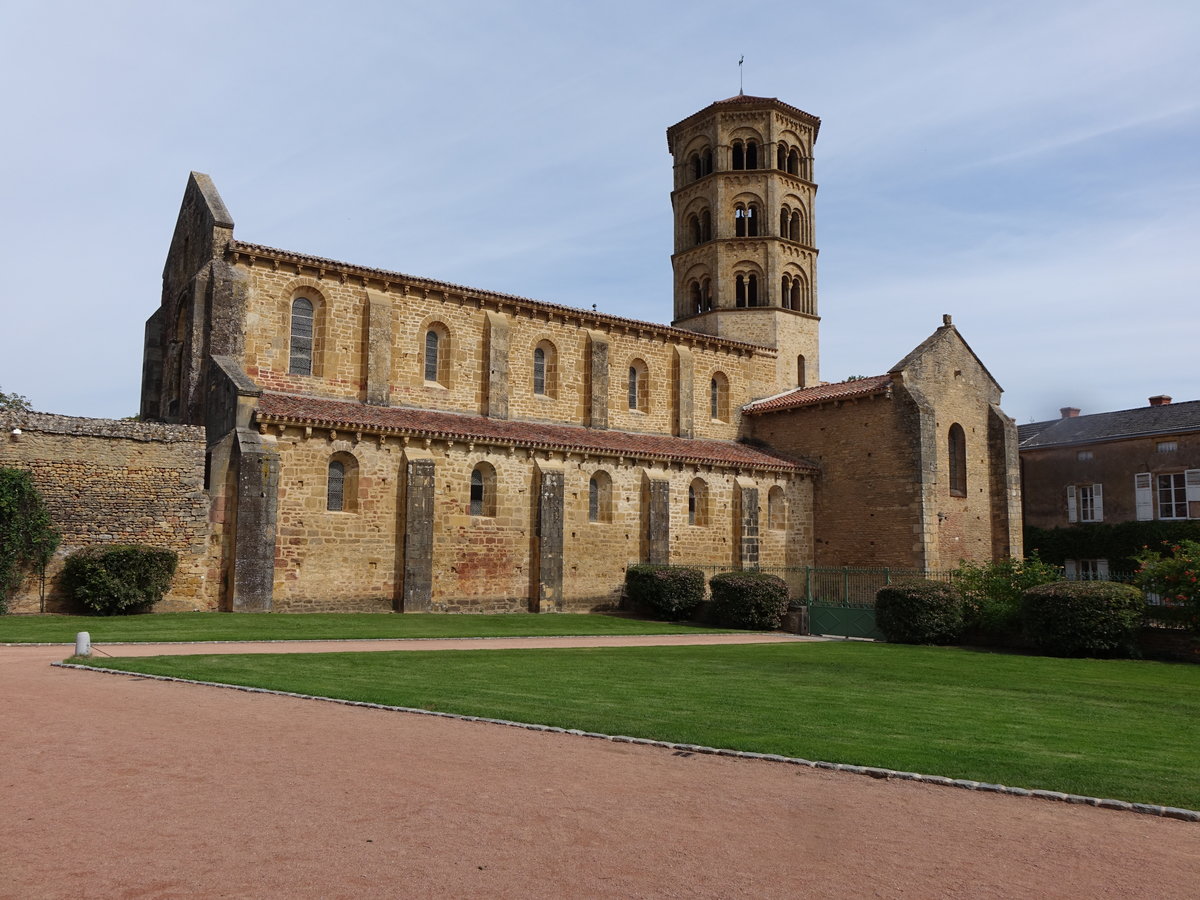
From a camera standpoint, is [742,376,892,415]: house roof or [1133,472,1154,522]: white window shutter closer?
[742,376,892,415]: house roof

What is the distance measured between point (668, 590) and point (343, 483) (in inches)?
368

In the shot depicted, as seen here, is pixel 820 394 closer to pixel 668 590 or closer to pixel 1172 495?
pixel 668 590

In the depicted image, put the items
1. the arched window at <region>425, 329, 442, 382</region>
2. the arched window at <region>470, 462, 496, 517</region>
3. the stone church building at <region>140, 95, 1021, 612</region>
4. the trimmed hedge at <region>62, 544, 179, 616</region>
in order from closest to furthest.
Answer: the trimmed hedge at <region>62, 544, 179, 616</region>, the stone church building at <region>140, 95, 1021, 612</region>, the arched window at <region>470, 462, 496, 517</region>, the arched window at <region>425, 329, 442, 382</region>

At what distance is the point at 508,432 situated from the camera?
26297 mm

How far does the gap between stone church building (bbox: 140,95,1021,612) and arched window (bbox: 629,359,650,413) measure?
4.3 inches

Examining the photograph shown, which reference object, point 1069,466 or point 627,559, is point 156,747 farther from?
point 1069,466

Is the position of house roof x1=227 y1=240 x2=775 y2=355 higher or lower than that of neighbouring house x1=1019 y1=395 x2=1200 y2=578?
higher

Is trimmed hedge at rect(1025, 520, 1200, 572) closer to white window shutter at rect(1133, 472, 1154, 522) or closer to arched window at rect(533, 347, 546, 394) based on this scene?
white window shutter at rect(1133, 472, 1154, 522)

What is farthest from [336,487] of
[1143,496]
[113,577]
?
[1143,496]

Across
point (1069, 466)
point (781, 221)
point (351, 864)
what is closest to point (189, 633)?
point (351, 864)

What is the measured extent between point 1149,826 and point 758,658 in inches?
406

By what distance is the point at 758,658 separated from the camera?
16422mm

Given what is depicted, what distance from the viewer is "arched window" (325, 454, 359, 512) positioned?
23.2 meters

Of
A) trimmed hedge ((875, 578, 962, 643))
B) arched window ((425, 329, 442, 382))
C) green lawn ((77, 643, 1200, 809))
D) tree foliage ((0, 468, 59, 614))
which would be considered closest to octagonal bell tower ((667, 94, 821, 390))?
arched window ((425, 329, 442, 382))
